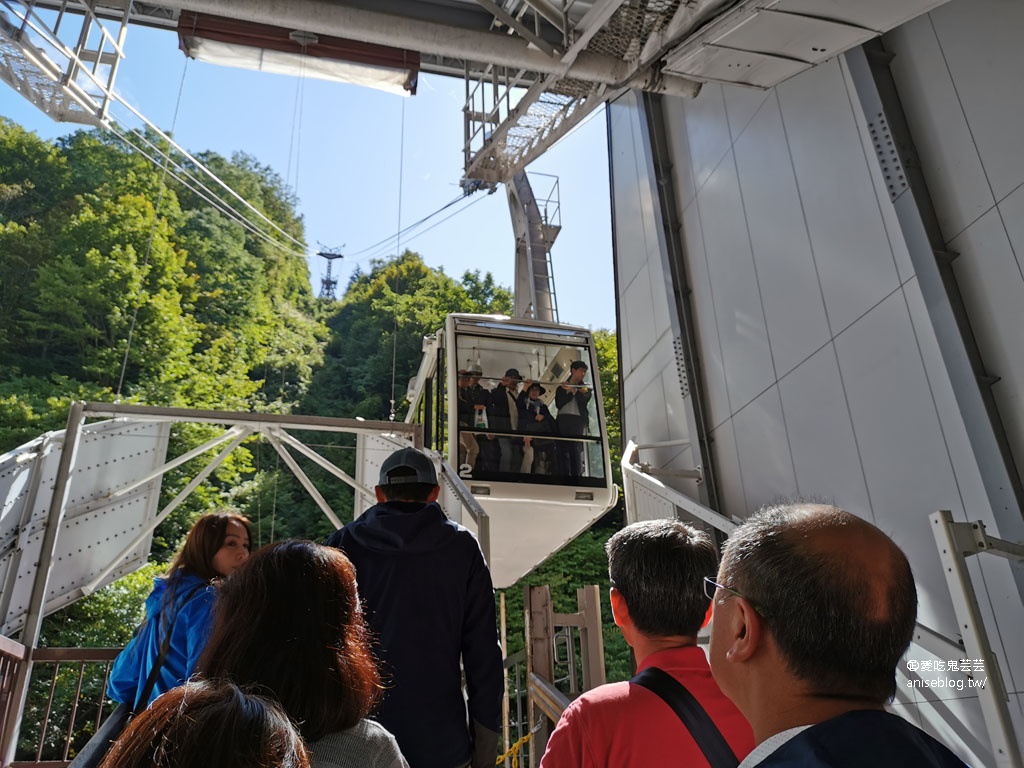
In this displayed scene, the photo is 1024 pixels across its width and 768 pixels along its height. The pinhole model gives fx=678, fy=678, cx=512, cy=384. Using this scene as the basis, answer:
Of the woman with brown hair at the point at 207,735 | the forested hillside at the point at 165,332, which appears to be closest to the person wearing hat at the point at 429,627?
the woman with brown hair at the point at 207,735

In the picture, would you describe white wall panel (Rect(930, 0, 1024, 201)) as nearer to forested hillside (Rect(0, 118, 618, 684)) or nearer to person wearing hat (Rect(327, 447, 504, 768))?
person wearing hat (Rect(327, 447, 504, 768))

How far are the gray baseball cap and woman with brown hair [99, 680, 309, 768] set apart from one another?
1779 mm

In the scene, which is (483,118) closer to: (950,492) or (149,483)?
(149,483)

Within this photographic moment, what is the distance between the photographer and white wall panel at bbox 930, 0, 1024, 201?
3645 millimetres

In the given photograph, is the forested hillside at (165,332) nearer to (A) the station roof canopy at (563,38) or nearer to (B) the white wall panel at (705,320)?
(A) the station roof canopy at (563,38)

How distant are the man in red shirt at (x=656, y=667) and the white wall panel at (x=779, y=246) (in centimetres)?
414

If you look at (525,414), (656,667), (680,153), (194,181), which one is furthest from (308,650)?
(194,181)

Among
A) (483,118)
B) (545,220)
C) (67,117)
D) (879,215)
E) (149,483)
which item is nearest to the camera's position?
(879,215)

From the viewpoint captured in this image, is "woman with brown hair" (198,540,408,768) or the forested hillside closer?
"woman with brown hair" (198,540,408,768)

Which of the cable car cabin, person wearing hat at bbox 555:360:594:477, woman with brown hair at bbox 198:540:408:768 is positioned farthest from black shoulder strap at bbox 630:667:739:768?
person wearing hat at bbox 555:360:594:477

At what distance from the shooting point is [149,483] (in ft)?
25.4

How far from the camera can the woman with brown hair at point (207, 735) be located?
28.9 inches

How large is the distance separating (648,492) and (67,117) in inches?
332

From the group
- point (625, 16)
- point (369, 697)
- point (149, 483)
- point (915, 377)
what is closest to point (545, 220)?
point (625, 16)
